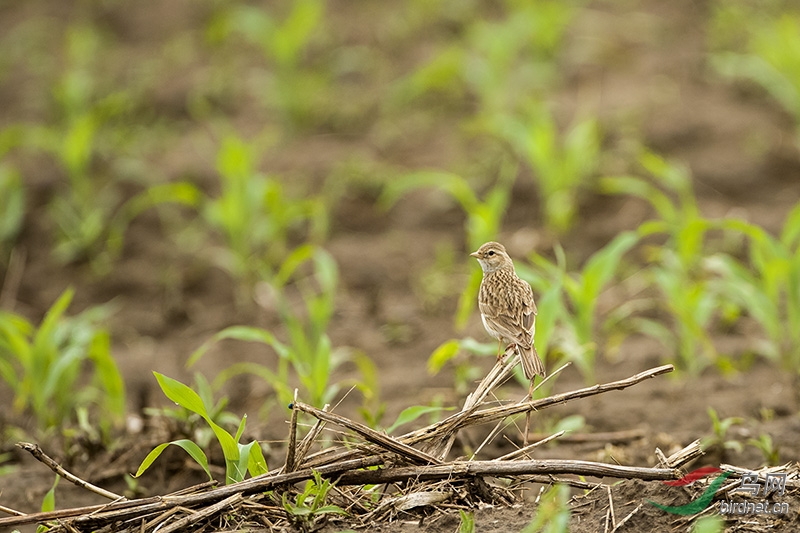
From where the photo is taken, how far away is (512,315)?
312cm

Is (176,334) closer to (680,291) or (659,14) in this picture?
(680,291)

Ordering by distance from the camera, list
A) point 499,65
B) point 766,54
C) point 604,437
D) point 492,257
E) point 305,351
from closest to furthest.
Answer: point 492,257, point 604,437, point 305,351, point 766,54, point 499,65

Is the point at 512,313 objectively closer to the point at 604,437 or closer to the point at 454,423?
the point at 454,423

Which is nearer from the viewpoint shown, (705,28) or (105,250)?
(105,250)

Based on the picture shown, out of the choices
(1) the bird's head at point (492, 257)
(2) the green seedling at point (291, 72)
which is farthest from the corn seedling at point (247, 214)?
(1) the bird's head at point (492, 257)

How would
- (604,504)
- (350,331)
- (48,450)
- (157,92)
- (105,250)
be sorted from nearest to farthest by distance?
1. (604,504)
2. (48,450)
3. (350,331)
4. (105,250)
5. (157,92)

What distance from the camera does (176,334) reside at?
573 centimetres

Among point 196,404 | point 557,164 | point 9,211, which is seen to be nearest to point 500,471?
point 196,404

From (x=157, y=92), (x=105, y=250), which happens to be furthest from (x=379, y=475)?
(x=157, y=92)

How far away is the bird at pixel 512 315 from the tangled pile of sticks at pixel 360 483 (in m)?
0.17

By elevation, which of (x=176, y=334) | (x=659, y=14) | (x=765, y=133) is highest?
(x=659, y=14)

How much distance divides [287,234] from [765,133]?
4.10m

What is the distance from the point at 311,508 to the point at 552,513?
30.3 inches

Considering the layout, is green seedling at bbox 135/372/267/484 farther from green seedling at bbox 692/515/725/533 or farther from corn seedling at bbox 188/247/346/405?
green seedling at bbox 692/515/725/533
